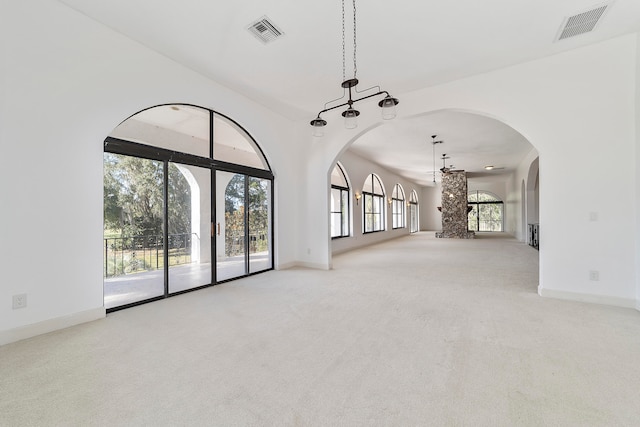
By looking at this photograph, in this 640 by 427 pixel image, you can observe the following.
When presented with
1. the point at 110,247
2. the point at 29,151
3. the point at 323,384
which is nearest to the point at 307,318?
the point at 323,384

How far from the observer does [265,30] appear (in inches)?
129

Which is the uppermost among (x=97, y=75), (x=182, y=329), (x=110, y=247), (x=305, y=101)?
(x=305, y=101)

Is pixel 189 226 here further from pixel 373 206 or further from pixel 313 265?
pixel 373 206

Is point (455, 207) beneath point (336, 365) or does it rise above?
above

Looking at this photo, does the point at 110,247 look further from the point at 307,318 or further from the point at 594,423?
the point at 594,423

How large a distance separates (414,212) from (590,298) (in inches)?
597

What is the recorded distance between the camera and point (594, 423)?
1.56 m

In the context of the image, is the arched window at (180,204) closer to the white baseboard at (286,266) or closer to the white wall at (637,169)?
the white baseboard at (286,266)

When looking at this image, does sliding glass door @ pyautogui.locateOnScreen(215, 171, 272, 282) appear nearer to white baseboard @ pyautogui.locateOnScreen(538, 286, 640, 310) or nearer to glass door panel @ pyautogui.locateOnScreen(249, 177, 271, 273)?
glass door panel @ pyautogui.locateOnScreen(249, 177, 271, 273)

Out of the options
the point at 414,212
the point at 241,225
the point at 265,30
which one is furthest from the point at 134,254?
the point at 414,212

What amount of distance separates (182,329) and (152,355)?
0.56 m

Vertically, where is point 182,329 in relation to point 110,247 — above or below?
below

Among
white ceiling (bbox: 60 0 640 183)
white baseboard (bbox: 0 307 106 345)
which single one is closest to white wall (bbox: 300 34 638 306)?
white ceiling (bbox: 60 0 640 183)

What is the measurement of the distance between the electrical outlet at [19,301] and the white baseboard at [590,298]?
19.9 feet
